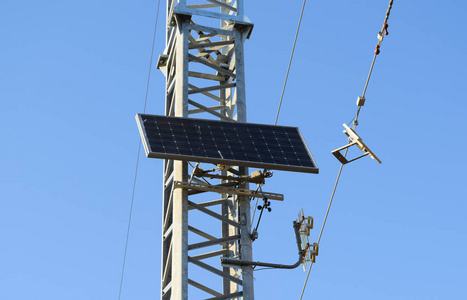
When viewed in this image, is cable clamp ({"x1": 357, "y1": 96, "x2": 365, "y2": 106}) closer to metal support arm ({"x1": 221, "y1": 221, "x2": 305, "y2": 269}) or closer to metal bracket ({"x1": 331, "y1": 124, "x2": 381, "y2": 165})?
metal bracket ({"x1": 331, "y1": 124, "x2": 381, "y2": 165})

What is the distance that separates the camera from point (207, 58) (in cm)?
4541

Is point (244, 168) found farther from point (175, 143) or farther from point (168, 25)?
point (168, 25)

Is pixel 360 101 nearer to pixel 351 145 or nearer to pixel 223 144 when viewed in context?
pixel 351 145

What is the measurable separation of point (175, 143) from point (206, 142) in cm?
123

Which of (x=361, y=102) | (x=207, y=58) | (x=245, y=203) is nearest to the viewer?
(x=361, y=102)

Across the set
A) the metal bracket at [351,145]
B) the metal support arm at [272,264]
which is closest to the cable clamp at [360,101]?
the metal bracket at [351,145]

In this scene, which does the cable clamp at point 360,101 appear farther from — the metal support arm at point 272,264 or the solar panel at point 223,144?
the metal support arm at point 272,264

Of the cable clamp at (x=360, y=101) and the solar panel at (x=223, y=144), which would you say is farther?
the solar panel at (x=223, y=144)

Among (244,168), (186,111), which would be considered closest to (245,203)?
(244,168)

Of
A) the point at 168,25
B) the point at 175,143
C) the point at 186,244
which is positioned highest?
the point at 168,25

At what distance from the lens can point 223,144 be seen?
132 feet

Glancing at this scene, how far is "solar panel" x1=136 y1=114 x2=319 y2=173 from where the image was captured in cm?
3912

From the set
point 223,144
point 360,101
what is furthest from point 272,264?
point 360,101

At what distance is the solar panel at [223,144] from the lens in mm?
39125
